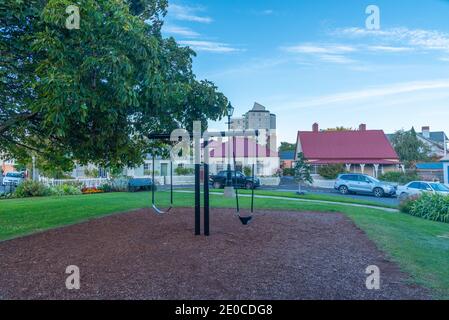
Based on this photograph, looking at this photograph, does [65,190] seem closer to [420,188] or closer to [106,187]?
[106,187]

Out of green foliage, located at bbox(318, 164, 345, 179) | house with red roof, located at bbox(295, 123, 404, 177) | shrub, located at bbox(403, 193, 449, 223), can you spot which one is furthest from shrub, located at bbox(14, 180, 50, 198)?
house with red roof, located at bbox(295, 123, 404, 177)

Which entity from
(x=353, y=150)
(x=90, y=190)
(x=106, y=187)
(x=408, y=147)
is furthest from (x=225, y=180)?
(x=408, y=147)

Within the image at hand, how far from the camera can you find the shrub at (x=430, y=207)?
1235 cm

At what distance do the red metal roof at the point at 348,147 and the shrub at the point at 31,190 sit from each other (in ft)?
88.2

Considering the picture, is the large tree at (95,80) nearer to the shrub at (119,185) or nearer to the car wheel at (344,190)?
the shrub at (119,185)

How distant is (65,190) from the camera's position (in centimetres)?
2183

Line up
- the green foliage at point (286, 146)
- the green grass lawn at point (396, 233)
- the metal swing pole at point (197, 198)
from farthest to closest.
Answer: the green foliage at point (286, 146) < the metal swing pole at point (197, 198) < the green grass lawn at point (396, 233)

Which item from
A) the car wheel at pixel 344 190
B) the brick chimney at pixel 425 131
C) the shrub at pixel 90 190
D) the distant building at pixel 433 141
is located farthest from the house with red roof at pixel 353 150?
the brick chimney at pixel 425 131

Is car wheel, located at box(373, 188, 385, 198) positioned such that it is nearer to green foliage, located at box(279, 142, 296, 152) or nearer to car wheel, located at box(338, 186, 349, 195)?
car wheel, located at box(338, 186, 349, 195)

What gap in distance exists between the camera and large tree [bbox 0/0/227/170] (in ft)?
16.8

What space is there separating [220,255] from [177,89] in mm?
3652

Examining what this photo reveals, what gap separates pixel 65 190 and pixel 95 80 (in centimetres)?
1880
